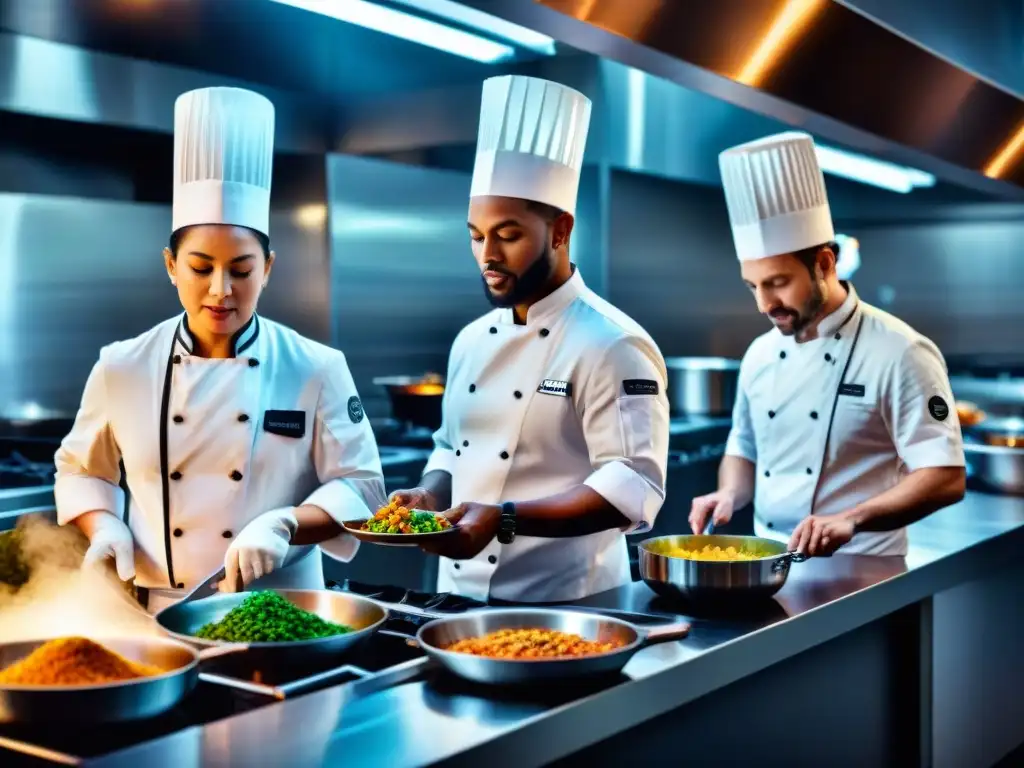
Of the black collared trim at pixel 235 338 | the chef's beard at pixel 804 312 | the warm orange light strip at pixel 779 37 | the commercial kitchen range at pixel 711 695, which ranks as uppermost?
the warm orange light strip at pixel 779 37

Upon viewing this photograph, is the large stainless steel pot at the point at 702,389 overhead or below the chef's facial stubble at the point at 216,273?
below

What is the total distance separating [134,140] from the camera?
430 cm

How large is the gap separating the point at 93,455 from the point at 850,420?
1849 mm

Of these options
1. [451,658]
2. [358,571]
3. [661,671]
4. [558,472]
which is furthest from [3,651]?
[358,571]

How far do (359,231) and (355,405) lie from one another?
2.42 m

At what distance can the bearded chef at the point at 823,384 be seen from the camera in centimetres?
278

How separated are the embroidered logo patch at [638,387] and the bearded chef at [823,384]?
0.52 meters

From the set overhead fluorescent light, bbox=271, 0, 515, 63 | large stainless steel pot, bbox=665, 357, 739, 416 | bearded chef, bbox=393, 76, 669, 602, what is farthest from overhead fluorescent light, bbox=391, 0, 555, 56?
large stainless steel pot, bbox=665, 357, 739, 416

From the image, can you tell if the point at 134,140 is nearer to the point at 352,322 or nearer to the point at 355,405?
the point at 352,322

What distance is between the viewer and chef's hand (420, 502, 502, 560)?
6.40 feet

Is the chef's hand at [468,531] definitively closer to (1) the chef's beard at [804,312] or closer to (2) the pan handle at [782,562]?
(2) the pan handle at [782,562]

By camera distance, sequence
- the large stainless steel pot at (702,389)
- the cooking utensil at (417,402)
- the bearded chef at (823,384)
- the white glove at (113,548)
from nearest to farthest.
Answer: the white glove at (113,548) → the bearded chef at (823,384) → the cooking utensil at (417,402) → the large stainless steel pot at (702,389)

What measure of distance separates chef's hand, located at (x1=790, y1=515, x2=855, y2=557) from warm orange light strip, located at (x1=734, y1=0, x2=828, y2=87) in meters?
0.93

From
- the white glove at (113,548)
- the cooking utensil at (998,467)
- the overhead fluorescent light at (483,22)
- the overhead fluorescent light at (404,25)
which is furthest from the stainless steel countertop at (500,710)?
the cooking utensil at (998,467)
